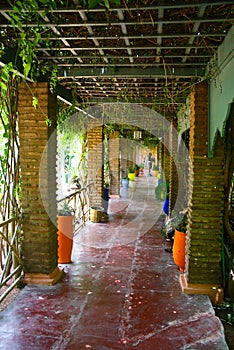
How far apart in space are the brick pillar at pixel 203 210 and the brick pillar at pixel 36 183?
1884 millimetres

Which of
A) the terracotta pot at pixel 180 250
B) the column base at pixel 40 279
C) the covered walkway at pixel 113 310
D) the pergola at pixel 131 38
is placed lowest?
the covered walkway at pixel 113 310

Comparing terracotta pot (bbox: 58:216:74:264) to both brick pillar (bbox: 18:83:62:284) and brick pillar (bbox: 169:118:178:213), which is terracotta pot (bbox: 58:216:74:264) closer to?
brick pillar (bbox: 18:83:62:284)

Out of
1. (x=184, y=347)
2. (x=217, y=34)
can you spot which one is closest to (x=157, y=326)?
(x=184, y=347)

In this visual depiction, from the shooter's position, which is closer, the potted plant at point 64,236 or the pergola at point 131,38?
the pergola at point 131,38

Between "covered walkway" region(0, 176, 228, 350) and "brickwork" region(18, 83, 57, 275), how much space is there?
0.44 meters

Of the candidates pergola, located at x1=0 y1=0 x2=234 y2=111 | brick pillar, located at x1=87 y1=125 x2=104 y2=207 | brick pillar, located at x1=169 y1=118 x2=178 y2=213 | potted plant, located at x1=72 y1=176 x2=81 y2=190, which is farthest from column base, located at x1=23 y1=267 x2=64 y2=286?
brick pillar, located at x1=87 y1=125 x2=104 y2=207

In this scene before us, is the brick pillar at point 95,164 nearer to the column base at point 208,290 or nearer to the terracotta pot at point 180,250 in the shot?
the terracotta pot at point 180,250

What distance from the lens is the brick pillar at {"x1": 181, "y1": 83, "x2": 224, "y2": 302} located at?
→ 4.66 meters

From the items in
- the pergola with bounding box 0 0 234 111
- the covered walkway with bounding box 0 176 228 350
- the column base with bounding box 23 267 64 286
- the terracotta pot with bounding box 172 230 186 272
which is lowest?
the covered walkway with bounding box 0 176 228 350

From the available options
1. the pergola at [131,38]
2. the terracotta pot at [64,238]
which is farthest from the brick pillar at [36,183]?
the terracotta pot at [64,238]

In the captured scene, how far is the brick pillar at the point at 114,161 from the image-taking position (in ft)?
42.9

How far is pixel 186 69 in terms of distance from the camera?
14.9ft

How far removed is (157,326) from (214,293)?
1218 mm

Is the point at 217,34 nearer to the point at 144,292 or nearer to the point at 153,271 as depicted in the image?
the point at 144,292
